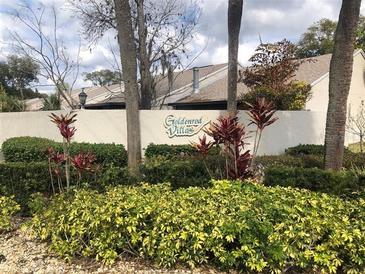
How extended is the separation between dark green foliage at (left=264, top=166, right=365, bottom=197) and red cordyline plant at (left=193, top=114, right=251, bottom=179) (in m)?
0.46

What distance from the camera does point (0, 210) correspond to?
219 inches

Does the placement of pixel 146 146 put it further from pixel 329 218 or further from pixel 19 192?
pixel 329 218

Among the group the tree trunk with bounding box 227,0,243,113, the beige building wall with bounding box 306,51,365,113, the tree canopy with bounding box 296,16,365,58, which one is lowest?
the beige building wall with bounding box 306,51,365,113

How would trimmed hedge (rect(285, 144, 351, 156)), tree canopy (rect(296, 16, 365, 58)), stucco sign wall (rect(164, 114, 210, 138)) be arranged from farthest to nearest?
tree canopy (rect(296, 16, 365, 58)) → stucco sign wall (rect(164, 114, 210, 138)) → trimmed hedge (rect(285, 144, 351, 156))

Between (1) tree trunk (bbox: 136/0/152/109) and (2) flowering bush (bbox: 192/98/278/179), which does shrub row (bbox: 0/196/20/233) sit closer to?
(2) flowering bush (bbox: 192/98/278/179)

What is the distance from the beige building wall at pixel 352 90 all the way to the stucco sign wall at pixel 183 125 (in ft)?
25.8

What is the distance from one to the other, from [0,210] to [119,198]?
2071 mm

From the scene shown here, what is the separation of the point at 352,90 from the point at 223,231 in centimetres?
2280

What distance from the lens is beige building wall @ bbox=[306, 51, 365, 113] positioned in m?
21.7

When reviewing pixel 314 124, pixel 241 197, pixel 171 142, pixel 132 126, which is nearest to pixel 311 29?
pixel 314 124

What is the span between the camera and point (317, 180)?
6.07 metres

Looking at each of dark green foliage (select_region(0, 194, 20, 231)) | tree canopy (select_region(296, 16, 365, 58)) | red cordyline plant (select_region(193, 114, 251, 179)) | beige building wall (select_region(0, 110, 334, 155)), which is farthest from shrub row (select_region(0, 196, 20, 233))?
tree canopy (select_region(296, 16, 365, 58))

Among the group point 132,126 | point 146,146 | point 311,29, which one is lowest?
point 146,146

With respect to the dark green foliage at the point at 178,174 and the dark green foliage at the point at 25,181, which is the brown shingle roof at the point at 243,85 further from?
the dark green foliage at the point at 25,181
